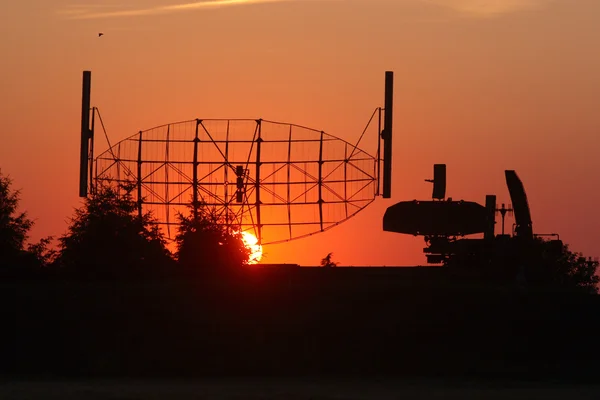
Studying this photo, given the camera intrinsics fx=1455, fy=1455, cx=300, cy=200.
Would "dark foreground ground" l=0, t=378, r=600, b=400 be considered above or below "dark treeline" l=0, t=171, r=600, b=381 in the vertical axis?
below

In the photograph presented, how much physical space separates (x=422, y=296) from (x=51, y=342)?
47.9ft

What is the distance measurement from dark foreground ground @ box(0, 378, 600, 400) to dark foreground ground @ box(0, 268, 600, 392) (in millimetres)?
350

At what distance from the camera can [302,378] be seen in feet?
173

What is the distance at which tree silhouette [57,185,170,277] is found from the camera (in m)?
74.2

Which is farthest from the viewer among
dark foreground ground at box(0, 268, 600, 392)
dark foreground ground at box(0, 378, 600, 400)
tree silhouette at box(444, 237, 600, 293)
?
tree silhouette at box(444, 237, 600, 293)

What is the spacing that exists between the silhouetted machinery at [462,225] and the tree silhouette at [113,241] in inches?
499

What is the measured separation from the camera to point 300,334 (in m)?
55.8

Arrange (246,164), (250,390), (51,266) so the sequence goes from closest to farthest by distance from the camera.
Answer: (250,390), (246,164), (51,266)

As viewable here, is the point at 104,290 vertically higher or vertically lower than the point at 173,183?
lower

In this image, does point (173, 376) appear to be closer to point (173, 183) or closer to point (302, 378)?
point (302, 378)

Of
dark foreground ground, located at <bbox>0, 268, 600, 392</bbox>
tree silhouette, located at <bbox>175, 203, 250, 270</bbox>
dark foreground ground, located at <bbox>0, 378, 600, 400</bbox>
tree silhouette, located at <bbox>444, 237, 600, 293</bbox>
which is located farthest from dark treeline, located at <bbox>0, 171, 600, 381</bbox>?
tree silhouette, located at <bbox>175, 203, 250, 270</bbox>

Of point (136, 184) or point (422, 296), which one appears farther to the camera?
point (136, 184)

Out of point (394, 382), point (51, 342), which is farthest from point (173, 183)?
point (394, 382)

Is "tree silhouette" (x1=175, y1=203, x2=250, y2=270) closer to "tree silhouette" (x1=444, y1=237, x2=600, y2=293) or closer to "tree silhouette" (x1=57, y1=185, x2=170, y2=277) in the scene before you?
"tree silhouette" (x1=57, y1=185, x2=170, y2=277)
